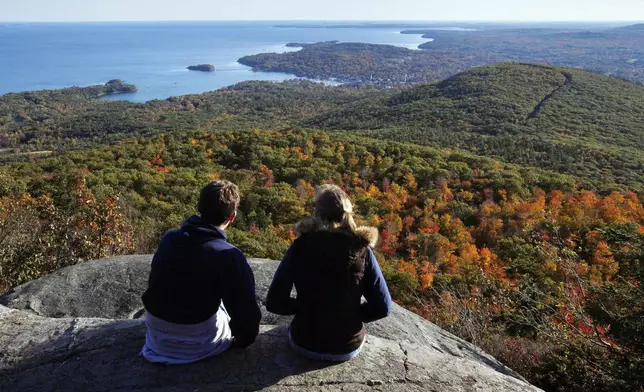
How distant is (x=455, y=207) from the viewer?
2347 centimetres

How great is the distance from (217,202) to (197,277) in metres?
0.58

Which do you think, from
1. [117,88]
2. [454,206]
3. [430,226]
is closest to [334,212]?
[430,226]

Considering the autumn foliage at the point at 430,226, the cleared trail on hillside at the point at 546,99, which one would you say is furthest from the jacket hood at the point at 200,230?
the cleared trail on hillside at the point at 546,99

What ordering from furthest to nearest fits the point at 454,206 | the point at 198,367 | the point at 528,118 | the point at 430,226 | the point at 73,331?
1. the point at 528,118
2. the point at 454,206
3. the point at 430,226
4. the point at 73,331
5. the point at 198,367

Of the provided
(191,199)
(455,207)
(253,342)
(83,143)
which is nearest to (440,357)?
(253,342)

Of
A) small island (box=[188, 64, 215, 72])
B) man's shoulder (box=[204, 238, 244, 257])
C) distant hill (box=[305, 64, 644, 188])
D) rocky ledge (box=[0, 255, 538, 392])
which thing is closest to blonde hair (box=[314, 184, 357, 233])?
man's shoulder (box=[204, 238, 244, 257])

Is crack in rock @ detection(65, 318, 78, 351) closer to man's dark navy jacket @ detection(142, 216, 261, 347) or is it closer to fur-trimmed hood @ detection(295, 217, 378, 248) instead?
man's dark navy jacket @ detection(142, 216, 261, 347)

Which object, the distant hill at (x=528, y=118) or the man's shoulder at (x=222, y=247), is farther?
the distant hill at (x=528, y=118)

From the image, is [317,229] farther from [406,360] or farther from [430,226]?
[430,226]

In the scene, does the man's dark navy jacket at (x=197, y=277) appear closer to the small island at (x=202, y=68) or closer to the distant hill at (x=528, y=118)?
the distant hill at (x=528, y=118)

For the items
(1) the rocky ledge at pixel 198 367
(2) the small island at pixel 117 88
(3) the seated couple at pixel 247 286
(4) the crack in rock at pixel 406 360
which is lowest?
(2) the small island at pixel 117 88

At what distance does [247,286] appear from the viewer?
3.40m

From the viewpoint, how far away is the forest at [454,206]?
22.7 feet

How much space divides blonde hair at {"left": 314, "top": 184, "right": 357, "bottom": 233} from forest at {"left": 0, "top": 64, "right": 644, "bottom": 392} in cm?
361
